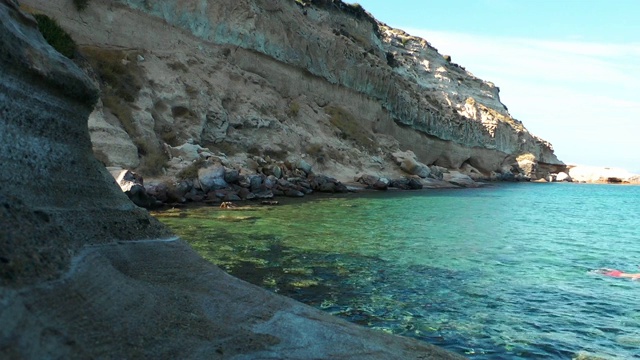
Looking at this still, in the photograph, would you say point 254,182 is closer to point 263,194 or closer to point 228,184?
point 263,194

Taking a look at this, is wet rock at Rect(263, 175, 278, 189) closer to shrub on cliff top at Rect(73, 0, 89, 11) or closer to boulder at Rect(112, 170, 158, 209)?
boulder at Rect(112, 170, 158, 209)

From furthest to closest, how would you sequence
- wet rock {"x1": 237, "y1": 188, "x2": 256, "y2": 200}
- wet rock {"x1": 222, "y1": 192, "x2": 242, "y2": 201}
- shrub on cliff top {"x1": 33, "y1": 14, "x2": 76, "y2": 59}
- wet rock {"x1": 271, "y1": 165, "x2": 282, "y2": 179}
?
wet rock {"x1": 271, "y1": 165, "x2": 282, "y2": 179} → wet rock {"x1": 237, "y1": 188, "x2": 256, "y2": 200} → wet rock {"x1": 222, "y1": 192, "x2": 242, "y2": 201} → shrub on cliff top {"x1": 33, "y1": 14, "x2": 76, "y2": 59}

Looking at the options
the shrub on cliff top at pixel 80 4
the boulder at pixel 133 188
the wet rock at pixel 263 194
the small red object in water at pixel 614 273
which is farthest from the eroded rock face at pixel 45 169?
the shrub on cliff top at pixel 80 4

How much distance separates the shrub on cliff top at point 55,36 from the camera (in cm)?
2473

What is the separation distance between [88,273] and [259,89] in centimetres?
3913

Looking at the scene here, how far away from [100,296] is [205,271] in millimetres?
1732

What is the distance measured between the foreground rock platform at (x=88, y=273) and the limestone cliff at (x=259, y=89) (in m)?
20.6

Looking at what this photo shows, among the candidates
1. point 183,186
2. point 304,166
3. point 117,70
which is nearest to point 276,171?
point 304,166

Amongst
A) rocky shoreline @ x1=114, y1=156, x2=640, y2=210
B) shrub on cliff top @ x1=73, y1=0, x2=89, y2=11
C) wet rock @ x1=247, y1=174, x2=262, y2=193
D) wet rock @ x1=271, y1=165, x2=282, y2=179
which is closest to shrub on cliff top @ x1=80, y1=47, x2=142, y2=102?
shrub on cliff top @ x1=73, y1=0, x2=89, y2=11

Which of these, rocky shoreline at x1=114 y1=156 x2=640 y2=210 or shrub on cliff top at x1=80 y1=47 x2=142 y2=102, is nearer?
rocky shoreline at x1=114 y1=156 x2=640 y2=210

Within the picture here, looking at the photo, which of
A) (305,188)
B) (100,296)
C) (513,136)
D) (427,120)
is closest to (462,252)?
(100,296)

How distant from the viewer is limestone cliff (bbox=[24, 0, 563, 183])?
102 feet

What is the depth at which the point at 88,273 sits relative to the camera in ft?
12.2

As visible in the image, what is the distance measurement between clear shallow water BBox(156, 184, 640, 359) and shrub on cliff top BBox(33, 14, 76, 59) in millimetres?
11927
